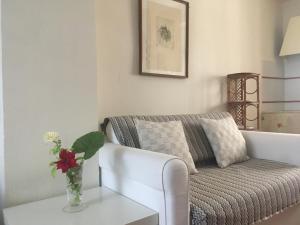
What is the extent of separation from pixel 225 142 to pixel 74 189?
4.26 ft

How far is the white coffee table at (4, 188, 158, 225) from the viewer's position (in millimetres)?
1217

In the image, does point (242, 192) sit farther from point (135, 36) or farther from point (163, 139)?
point (135, 36)

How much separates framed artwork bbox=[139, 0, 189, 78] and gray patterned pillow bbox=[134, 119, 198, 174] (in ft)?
1.89

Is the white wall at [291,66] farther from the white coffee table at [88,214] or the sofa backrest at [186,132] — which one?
the white coffee table at [88,214]

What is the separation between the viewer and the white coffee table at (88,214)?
1.22 metres

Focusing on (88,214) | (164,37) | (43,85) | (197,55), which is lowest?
(88,214)

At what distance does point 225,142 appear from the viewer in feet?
7.01

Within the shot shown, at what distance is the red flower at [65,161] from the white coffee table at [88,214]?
0.78 feet

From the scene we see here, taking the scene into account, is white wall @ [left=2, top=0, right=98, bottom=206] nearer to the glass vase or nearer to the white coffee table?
the white coffee table

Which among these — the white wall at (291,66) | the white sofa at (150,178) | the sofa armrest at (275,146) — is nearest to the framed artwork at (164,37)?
the white sofa at (150,178)

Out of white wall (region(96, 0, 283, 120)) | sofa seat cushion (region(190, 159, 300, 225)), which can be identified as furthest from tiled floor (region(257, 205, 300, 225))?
white wall (region(96, 0, 283, 120))

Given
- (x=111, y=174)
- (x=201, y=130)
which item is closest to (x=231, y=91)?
(x=201, y=130)

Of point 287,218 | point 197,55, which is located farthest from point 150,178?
point 197,55

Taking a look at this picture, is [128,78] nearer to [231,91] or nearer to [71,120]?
[71,120]
